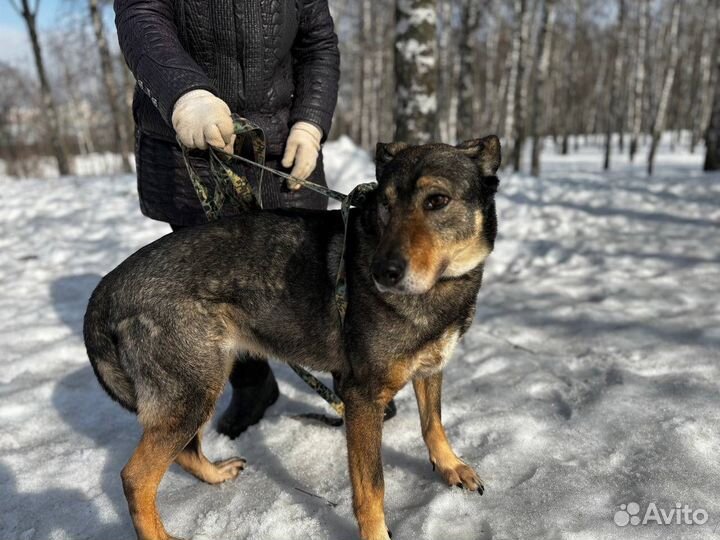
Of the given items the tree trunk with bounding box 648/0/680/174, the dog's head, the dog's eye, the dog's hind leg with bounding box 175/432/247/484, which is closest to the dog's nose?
the dog's head

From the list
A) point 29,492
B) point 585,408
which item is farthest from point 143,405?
point 585,408

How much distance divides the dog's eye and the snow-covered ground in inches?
58.7

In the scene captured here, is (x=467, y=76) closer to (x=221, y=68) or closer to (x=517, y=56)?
(x=517, y=56)

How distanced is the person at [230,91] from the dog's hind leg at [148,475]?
2.18 ft

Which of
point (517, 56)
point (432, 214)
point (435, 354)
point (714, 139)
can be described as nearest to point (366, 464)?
point (435, 354)

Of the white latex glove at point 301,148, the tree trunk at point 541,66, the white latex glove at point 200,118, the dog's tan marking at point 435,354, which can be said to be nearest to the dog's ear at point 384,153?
the white latex glove at point 301,148

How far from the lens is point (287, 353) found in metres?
2.60

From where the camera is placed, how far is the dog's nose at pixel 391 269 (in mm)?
1918

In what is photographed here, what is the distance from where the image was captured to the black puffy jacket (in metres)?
2.45

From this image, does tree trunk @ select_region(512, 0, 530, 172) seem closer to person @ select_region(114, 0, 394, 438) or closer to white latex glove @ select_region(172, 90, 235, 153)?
person @ select_region(114, 0, 394, 438)

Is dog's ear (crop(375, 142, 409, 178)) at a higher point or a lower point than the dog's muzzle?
higher

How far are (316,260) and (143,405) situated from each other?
108 centimetres

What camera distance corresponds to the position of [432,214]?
2.17 meters

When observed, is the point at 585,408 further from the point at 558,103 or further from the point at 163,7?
the point at 558,103
